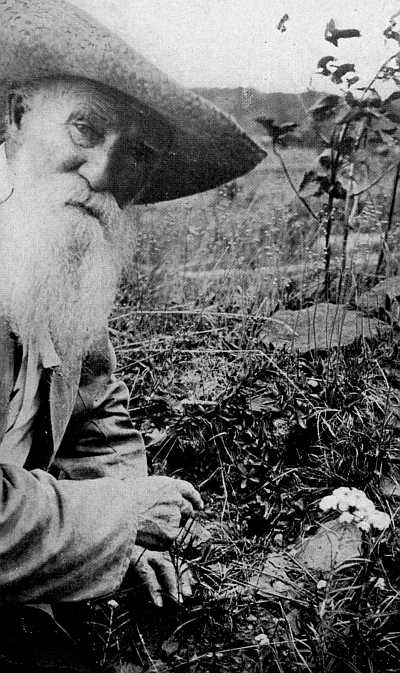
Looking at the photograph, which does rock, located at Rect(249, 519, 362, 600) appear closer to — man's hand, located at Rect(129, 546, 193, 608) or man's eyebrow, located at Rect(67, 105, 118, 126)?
man's hand, located at Rect(129, 546, 193, 608)

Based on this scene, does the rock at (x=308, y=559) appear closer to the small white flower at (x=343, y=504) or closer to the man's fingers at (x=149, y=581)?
the small white flower at (x=343, y=504)

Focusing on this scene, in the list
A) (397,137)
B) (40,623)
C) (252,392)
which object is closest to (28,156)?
(40,623)

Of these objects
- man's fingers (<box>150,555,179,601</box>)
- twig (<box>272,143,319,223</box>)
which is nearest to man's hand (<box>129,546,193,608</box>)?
man's fingers (<box>150,555,179,601</box>)

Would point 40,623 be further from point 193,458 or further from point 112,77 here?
point 112,77

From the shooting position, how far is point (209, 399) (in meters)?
2.68

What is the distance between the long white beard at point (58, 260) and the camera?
5.68ft

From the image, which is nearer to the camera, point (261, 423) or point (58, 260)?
point (58, 260)

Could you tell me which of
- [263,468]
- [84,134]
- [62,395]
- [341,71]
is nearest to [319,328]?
[263,468]

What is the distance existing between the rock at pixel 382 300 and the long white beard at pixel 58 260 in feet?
4.42

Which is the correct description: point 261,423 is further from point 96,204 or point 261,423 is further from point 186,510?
point 96,204

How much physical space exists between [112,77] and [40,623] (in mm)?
1352

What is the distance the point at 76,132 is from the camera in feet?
5.68

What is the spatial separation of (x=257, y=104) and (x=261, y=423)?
1094 mm

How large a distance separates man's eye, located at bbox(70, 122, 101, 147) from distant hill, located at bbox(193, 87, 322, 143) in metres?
0.32
